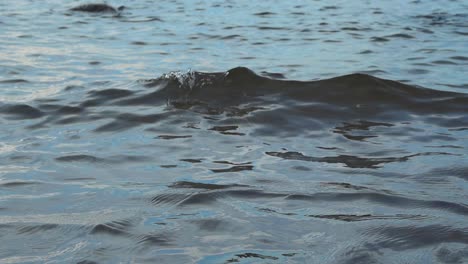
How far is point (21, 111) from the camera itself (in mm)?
6539

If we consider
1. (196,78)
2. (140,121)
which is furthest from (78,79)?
(140,121)

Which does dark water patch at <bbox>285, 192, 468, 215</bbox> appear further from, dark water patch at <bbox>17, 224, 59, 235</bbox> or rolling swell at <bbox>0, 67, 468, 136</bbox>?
rolling swell at <bbox>0, 67, 468, 136</bbox>

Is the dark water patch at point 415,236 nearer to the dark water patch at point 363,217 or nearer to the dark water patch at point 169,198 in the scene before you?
the dark water patch at point 363,217

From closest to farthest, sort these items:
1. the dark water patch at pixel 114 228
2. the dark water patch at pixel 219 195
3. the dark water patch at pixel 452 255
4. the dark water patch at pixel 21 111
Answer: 1. the dark water patch at pixel 452 255
2. the dark water patch at pixel 114 228
3. the dark water patch at pixel 219 195
4. the dark water patch at pixel 21 111

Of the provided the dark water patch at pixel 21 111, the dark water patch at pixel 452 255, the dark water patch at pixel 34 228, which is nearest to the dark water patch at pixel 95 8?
the dark water patch at pixel 21 111

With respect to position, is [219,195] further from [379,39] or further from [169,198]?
[379,39]

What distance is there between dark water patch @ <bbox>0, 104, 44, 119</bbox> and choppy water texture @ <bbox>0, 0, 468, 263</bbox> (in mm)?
26

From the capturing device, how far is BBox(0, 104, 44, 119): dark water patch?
6.39m

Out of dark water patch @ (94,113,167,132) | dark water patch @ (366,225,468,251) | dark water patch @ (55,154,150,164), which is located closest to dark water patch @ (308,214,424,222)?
dark water patch @ (366,225,468,251)

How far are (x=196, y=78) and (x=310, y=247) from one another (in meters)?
4.57

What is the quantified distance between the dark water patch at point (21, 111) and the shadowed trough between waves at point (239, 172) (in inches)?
0.4

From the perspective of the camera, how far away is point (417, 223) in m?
3.63

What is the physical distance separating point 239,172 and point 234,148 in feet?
2.27

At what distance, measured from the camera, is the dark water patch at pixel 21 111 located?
639 centimetres
